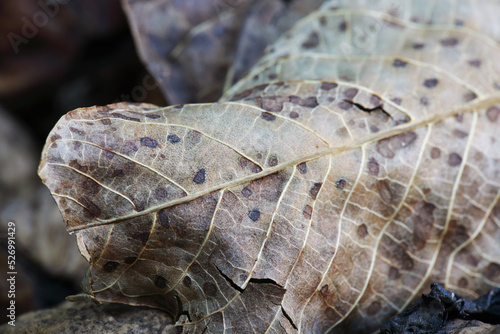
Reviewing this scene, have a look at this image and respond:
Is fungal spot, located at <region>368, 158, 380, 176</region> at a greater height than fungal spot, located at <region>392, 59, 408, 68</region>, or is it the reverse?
fungal spot, located at <region>392, 59, 408, 68</region>

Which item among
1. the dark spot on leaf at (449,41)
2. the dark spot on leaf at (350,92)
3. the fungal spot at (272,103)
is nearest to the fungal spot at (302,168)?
the fungal spot at (272,103)

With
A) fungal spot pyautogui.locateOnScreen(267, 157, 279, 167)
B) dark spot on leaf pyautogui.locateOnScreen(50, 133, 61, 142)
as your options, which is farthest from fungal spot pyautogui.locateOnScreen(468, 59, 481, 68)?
dark spot on leaf pyautogui.locateOnScreen(50, 133, 61, 142)

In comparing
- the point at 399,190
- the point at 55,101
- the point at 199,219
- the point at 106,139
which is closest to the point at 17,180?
the point at 55,101

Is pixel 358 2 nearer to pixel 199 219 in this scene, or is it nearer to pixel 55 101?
pixel 199 219

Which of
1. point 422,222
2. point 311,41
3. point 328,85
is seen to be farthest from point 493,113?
point 311,41

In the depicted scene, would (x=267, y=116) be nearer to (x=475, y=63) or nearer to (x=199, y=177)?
(x=199, y=177)

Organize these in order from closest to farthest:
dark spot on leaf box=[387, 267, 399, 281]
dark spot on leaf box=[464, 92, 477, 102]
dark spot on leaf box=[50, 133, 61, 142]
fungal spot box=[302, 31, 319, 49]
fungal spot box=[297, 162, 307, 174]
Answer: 1. dark spot on leaf box=[50, 133, 61, 142]
2. fungal spot box=[297, 162, 307, 174]
3. dark spot on leaf box=[387, 267, 399, 281]
4. dark spot on leaf box=[464, 92, 477, 102]
5. fungal spot box=[302, 31, 319, 49]

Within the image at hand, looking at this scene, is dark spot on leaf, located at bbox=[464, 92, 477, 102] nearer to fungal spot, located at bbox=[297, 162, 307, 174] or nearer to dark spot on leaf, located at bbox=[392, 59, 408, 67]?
dark spot on leaf, located at bbox=[392, 59, 408, 67]
